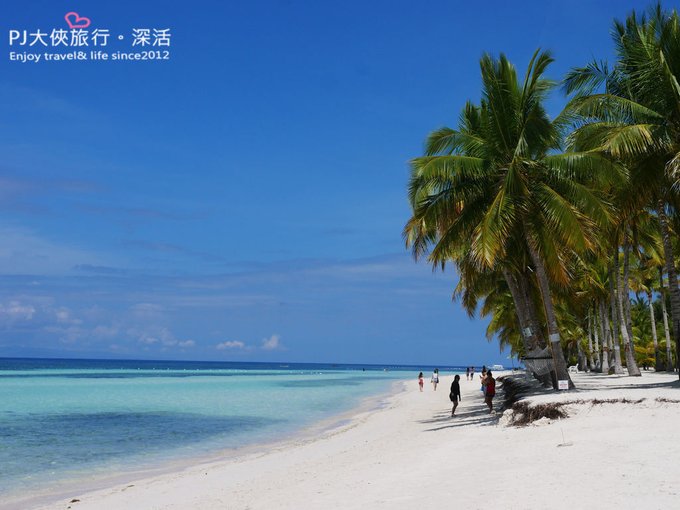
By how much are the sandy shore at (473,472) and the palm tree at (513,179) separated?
4610 millimetres

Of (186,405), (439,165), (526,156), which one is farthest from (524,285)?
(186,405)

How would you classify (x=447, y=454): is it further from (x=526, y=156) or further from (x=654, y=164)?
(x=654, y=164)

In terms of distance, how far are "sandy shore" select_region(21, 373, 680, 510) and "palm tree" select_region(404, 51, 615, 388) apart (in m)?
4.61

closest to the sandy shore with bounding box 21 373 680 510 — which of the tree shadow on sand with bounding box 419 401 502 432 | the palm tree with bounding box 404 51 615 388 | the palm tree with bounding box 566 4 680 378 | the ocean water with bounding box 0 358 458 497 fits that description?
the tree shadow on sand with bounding box 419 401 502 432

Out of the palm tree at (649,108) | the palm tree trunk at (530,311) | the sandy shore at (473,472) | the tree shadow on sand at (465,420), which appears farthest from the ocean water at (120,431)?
the palm tree at (649,108)

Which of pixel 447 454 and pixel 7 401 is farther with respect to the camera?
pixel 7 401

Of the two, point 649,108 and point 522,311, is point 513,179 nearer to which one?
point 649,108

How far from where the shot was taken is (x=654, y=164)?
16.8 m

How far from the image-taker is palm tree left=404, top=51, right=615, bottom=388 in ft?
52.6

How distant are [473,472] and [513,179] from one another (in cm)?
925

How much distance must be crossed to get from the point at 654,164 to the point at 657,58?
2844mm

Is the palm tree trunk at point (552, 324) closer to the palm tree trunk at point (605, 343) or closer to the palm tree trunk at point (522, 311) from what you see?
the palm tree trunk at point (522, 311)

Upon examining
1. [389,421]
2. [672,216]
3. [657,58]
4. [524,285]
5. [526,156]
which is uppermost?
[657,58]

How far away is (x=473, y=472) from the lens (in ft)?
28.5
